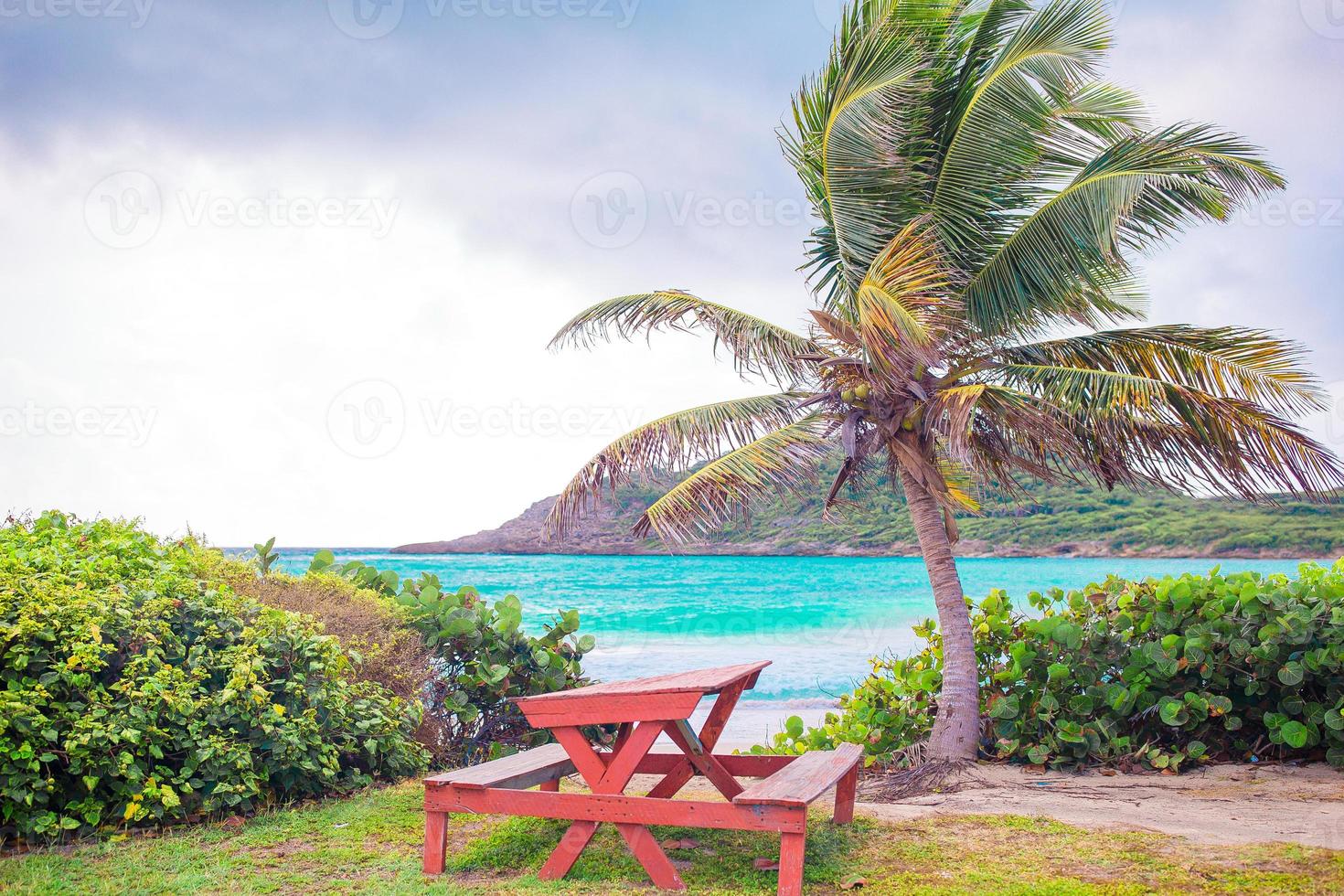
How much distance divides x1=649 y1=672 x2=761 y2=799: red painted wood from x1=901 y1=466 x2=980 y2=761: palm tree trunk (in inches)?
108

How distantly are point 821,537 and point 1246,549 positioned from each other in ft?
69.1

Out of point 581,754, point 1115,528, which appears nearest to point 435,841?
point 581,754

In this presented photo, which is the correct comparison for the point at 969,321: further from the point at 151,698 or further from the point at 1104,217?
the point at 151,698

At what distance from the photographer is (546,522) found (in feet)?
24.0

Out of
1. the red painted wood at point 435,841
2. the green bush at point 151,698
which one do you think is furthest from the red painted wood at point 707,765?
the green bush at point 151,698

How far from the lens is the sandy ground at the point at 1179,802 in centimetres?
502

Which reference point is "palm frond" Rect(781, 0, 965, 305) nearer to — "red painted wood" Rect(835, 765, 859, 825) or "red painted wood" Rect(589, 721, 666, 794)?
"red painted wood" Rect(835, 765, 859, 825)

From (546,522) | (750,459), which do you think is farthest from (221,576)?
(750,459)

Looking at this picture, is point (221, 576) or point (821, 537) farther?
point (821, 537)

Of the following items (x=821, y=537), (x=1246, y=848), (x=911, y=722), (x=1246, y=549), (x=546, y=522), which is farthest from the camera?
(x=821, y=537)

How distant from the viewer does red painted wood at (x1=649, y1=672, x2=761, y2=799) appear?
495 centimetres

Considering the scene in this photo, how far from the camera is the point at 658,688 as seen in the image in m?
4.22

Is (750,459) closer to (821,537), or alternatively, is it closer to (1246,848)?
(1246,848)

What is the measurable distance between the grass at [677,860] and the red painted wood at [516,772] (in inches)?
16.0
